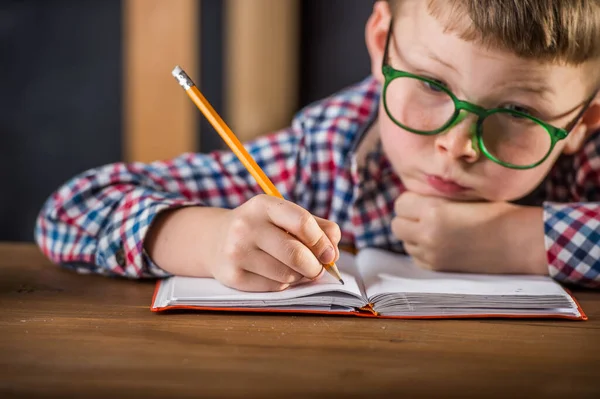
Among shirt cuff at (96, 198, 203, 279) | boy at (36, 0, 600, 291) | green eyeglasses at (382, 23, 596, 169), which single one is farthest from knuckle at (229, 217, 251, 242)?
green eyeglasses at (382, 23, 596, 169)

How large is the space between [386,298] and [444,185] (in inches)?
10.3

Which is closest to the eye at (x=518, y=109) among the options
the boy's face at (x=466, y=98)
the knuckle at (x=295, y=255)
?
the boy's face at (x=466, y=98)

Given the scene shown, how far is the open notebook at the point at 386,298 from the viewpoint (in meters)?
0.79

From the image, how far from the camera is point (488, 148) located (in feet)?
3.20

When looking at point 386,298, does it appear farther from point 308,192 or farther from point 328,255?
point 308,192

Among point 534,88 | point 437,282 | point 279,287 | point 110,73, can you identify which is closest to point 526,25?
point 534,88

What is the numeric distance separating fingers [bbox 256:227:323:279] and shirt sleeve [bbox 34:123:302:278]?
0.17m

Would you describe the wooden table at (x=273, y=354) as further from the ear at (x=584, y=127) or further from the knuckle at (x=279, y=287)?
the ear at (x=584, y=127)

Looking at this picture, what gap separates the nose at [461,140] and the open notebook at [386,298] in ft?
0.52

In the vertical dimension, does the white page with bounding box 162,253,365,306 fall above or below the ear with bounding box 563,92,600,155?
below

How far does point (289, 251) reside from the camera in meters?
0.80

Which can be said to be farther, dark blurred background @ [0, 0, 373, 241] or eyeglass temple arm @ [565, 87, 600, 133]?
dark blurred background @ [0, 0, 373, 241]

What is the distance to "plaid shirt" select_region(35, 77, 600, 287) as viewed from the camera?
98 cm

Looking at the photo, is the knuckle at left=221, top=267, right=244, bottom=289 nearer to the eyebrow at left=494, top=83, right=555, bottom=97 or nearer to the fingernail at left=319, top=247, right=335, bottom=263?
the fingernail at left=319, top=247, right=335, bottom=263
